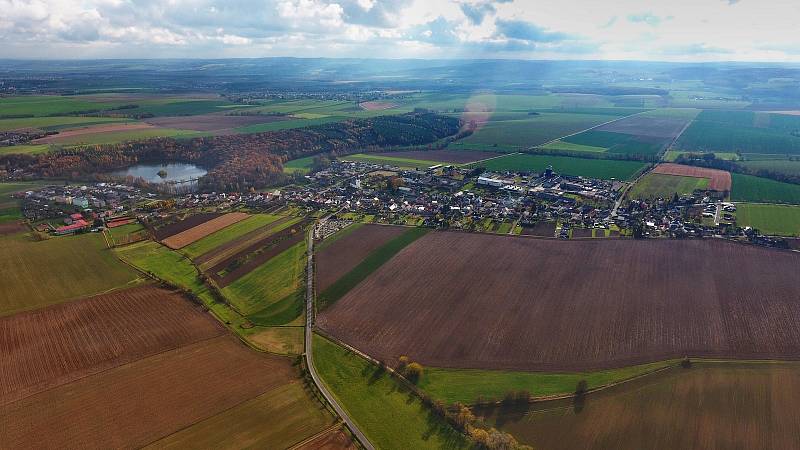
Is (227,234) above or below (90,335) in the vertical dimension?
above

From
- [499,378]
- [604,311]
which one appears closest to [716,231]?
[604,311]

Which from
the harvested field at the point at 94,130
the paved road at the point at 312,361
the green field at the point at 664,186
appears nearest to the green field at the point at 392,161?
the green field at the point at 664,186

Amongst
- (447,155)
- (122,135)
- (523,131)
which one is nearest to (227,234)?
(447,155)

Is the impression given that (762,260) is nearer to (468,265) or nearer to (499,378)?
(468,265)

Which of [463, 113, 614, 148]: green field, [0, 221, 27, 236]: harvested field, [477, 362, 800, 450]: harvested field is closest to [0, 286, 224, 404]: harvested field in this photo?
[0, 221, 27, 236]: harvested field

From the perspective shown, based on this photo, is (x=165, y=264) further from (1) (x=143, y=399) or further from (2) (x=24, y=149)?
(2) (x=24, y=149)
